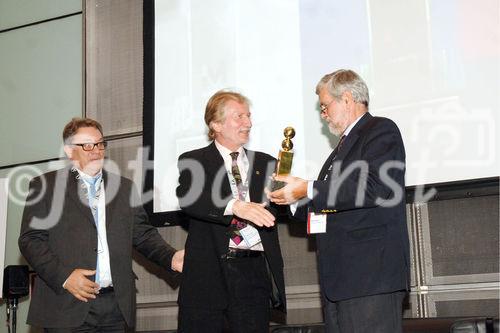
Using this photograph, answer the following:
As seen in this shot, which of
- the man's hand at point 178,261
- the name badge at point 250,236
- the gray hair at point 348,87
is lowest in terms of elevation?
the man's hand at point 178,261

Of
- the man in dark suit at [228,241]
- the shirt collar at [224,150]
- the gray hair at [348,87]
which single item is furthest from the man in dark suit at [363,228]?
the shirt collar at [224,150]

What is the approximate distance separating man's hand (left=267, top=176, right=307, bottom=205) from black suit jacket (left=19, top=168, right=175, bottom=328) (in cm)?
81

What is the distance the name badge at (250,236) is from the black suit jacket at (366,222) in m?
0.46

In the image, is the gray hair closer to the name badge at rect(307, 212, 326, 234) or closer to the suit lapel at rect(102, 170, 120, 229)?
the name badge at rect(307, 212, 326, 234)

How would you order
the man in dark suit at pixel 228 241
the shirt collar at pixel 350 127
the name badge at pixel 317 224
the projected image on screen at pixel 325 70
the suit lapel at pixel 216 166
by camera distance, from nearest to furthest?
the name badge at pixel 317 224 → the shirt collar at pixel 350 127 → the man in dark suit at pixel 228 241 → the suit lapel at pixel 216 166 → the projected image on screen at pixel 325 70

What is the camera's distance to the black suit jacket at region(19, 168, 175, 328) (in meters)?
3.07

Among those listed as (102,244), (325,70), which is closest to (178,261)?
(102,244)

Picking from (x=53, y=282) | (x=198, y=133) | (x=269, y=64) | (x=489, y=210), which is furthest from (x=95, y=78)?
(x=489, y=210)

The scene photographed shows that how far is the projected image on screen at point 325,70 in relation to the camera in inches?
144

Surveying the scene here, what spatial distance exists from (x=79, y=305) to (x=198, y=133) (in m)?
1.74

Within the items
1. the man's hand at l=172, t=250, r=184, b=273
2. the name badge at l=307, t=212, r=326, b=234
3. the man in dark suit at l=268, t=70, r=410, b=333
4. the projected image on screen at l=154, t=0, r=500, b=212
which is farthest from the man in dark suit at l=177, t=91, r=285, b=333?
the projected image on screen at l=154, t=0, r=500, b=212

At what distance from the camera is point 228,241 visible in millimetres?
3182

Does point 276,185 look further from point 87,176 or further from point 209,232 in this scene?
point 87,176

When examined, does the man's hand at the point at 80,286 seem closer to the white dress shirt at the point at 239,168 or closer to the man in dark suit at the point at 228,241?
the man in dark suit at the point at 228,241
